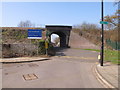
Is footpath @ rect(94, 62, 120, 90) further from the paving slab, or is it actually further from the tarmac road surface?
the tarmac road surface

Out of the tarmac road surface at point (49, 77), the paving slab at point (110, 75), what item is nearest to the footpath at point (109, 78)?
the paving slab at point (110, 75)

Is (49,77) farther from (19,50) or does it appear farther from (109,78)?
(19,50)

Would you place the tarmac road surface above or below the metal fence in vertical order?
below

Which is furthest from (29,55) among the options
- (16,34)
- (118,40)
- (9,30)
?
(118,40)

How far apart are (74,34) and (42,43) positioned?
1991cm

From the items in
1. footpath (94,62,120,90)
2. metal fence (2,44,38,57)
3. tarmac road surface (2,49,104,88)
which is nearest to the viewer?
footpath (94,62,120,90)

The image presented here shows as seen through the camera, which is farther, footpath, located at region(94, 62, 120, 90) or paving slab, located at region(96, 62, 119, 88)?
paving slab, located at region(96, 62, 119, 88)

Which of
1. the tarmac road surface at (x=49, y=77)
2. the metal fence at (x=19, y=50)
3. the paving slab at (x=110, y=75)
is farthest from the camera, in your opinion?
the metal fence at (x=19, y=50)

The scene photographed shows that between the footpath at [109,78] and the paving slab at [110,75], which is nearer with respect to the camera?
the footpath at [109,78]

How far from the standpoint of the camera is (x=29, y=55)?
15.4 metres

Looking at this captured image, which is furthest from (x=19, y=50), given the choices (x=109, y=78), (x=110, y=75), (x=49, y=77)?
(x=109, y=78)

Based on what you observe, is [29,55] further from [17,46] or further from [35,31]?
[35,31]

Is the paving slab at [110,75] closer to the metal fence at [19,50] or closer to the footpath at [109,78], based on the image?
the footpath at [109,78]

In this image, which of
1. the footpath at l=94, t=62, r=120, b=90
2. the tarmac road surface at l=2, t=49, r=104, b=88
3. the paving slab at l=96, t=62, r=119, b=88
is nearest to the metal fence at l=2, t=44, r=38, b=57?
the tarmac road surface at l=2, t=49, r=104, b=88
